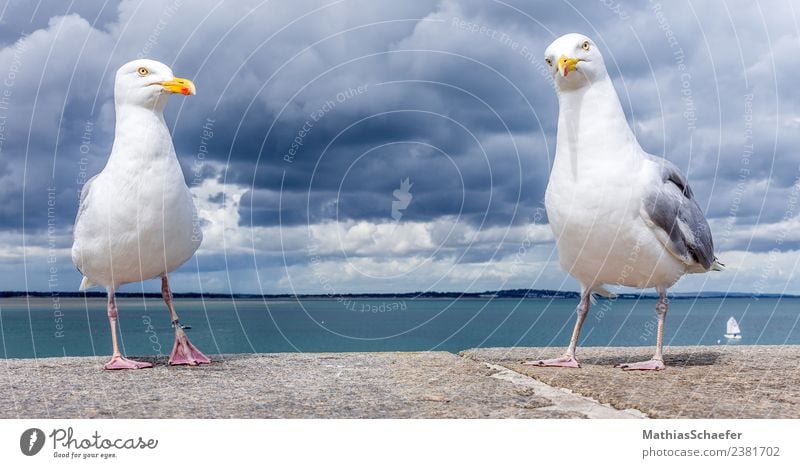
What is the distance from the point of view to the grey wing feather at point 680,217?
7414 millimetres

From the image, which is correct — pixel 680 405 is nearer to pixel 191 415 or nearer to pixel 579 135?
pixel 579 135

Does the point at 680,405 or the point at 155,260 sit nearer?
the point at 680,405

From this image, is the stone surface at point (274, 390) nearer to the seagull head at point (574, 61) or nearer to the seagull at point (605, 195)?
the seagull at point (605, 195)

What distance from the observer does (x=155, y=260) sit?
796 centimetres

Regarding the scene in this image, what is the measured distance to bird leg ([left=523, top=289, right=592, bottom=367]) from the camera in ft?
26.0

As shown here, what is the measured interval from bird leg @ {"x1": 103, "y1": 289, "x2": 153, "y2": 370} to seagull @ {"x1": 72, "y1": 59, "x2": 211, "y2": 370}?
0.01 metres

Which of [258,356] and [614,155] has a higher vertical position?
[614,155]

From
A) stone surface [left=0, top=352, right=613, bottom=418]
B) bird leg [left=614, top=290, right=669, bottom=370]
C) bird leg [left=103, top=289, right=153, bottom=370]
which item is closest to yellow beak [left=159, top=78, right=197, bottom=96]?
bird leg [left=103, top=289, right=153, bottom=370]

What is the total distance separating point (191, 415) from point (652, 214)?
4734 millimetres

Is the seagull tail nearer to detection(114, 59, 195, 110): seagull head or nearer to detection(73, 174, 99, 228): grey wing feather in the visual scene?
detection(73, 174, 99, 228): grey wing feather

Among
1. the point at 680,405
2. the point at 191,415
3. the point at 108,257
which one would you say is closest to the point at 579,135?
the point at 680,405

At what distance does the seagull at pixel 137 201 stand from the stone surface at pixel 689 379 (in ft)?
12.5
